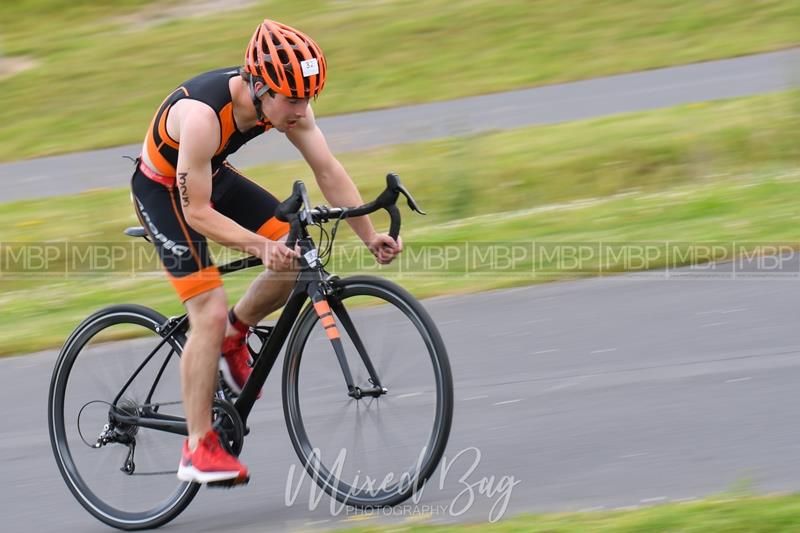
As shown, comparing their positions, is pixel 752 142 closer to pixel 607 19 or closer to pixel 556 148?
pixel 556 148

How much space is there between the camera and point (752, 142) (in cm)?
1088

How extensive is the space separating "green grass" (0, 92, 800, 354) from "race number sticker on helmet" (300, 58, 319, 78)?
11.9ft

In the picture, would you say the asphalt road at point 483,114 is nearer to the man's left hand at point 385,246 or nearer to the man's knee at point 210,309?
the man's left hand at point 385,246

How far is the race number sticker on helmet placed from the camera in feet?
13.8

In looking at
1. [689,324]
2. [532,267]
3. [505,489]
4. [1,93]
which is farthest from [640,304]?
[1,93]

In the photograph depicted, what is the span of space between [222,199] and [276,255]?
52 centimetres

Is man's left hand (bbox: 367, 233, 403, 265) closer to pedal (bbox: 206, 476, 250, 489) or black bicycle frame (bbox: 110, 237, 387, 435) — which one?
black bicycle frame (bbox: 110, 237, 387, 435)

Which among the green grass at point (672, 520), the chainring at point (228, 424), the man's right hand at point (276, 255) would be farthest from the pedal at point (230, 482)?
the man's right hand at point (276, 255)

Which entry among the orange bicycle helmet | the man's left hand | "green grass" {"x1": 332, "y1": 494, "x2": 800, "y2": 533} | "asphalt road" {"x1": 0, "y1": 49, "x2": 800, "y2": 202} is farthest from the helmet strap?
"asphalt road" {"x1": 0, "y1": 49, "x2": 800, "y2": 202}

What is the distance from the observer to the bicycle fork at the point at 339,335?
14.7ft

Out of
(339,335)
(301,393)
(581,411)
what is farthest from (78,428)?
(581,411)

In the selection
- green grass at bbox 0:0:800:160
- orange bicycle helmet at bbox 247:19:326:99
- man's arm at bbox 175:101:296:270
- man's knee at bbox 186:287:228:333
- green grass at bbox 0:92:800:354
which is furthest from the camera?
green grass at bbox 0:0:800:160

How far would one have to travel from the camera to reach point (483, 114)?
1374 centimetres

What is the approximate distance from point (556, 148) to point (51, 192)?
5.27 m
